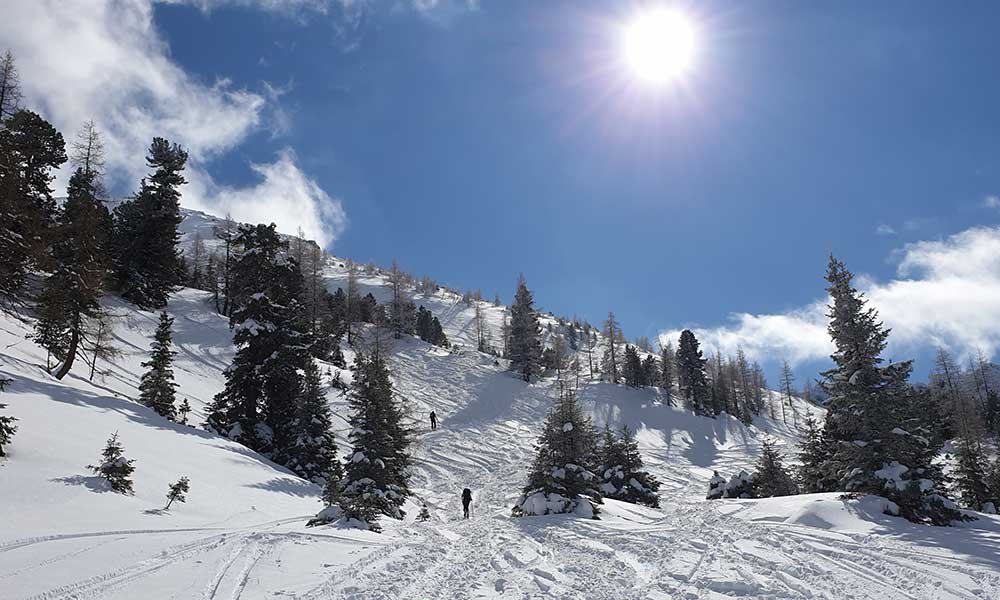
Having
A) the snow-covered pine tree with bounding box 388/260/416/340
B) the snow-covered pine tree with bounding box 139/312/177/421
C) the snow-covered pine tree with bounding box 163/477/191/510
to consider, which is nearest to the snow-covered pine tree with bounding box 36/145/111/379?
the snow-covered pine tree with bounding box 139/312/177/421

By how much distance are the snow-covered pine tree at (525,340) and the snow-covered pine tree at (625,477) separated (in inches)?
1543

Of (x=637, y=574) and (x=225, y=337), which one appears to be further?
(x=225, y=337)

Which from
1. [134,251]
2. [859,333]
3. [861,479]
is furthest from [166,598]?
[134,251]

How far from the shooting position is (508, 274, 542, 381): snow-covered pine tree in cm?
6700

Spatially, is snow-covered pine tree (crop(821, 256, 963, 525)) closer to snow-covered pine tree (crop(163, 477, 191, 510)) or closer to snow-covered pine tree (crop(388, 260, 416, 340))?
snow-covered pine tree (crop(163, 477, 191, 510))

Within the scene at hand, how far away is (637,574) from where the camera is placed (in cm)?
902

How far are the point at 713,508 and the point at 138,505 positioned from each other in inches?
722

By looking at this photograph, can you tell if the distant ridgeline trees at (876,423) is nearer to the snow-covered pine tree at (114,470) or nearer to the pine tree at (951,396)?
the snow-covered pine tree at (114,470)

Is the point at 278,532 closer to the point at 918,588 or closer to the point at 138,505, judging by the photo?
the point at 138,505

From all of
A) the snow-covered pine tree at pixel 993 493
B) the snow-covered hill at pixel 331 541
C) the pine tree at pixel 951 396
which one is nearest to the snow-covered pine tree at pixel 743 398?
the pine tree at pixel 951 396

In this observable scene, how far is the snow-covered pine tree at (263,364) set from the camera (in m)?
25.8

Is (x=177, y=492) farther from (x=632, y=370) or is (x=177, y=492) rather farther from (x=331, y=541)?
(x=632, y=370)

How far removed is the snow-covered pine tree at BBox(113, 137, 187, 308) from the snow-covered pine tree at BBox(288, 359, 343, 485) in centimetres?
2730

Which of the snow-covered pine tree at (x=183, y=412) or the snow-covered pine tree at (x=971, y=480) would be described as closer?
the snow-covered pine tree at (x=971, y=480)
